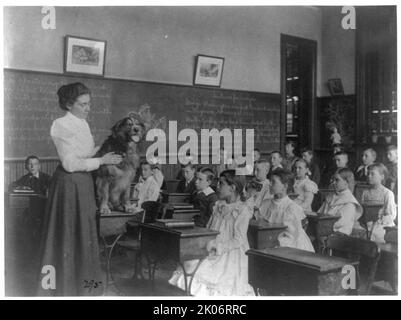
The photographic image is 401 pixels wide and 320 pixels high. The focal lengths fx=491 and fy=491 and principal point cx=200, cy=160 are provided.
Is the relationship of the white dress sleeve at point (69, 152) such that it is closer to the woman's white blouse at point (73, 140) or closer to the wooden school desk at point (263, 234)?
the woman's white blouse at point (73, 140)

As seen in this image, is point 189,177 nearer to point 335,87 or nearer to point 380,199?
point 380,199

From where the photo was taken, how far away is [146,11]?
5.45m

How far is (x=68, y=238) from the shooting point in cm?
330

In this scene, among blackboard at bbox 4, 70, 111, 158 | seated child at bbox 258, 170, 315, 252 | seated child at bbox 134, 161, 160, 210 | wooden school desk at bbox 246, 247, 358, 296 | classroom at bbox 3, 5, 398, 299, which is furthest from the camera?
seated child at bbox 134, 161, 160, 210

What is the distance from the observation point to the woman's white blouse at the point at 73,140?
3395 mm

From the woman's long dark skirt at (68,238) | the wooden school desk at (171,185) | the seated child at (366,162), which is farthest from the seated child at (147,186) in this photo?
the seated child at (366,162)

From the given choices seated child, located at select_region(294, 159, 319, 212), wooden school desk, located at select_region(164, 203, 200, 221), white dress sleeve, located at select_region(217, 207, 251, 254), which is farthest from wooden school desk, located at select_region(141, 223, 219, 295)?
seated child, located at select_region(294, 159, 319, 212)

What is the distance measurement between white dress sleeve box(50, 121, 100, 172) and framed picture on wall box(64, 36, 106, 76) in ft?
6.05

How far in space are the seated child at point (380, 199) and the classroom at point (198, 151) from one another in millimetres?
15

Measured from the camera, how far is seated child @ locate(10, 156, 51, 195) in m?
4.52

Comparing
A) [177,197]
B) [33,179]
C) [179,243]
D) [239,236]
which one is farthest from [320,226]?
[33,179]

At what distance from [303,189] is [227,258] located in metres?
1.52

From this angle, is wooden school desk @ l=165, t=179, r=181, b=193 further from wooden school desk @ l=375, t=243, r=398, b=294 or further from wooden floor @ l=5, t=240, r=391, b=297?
wooden school desk @ l=375, t=243, r=398, b=294
